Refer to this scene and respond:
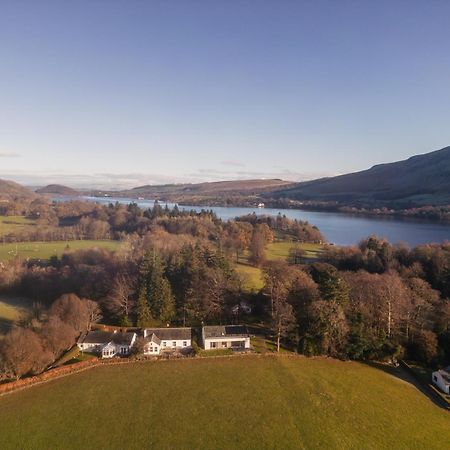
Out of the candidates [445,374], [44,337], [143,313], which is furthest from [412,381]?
[44,337]

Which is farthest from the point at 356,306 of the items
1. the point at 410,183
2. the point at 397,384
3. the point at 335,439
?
the point at 410,183

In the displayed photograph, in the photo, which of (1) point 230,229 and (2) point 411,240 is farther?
(2) point 411,240

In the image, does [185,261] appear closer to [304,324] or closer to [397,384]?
[304,324]

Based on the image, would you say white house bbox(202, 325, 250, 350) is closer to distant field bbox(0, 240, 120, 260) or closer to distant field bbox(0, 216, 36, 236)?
distant field bbox(0, 240, 120, 260)

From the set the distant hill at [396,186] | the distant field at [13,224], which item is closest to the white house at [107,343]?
the distant field at [13,224]

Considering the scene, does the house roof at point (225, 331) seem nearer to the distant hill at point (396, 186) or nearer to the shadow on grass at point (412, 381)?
the shadow on grass at point (412, 381)

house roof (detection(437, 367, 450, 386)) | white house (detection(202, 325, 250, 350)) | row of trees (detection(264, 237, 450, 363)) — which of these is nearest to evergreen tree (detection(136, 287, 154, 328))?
white house (detection(202, 325, 250, 350))
